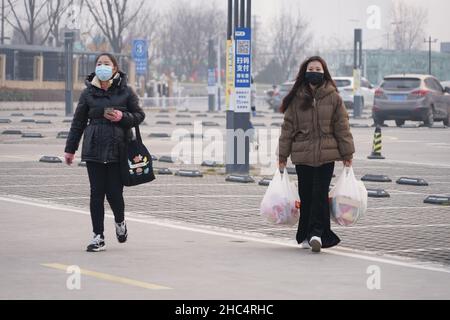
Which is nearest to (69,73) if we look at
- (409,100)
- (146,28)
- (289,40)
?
(409,100)

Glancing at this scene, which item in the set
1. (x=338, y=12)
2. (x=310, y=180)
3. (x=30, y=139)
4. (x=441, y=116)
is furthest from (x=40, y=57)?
(x=338, y=12)

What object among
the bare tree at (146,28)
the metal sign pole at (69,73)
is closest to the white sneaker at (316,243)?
the metal sign pole at (69,73)

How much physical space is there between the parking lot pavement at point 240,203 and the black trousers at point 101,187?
35cm

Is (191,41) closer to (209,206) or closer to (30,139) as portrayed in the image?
(30,139)

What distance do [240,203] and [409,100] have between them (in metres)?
25.0

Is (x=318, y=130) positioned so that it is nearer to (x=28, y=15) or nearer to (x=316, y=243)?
(x=316, y=243)

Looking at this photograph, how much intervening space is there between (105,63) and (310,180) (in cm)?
210

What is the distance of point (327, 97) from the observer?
1151cm

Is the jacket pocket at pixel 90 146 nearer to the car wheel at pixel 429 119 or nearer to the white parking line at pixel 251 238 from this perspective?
the white parking line at pixel 251 238

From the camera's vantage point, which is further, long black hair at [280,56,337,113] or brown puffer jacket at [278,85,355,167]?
long black hair at [280,56,337,113]

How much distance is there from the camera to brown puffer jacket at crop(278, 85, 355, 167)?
11398 mm

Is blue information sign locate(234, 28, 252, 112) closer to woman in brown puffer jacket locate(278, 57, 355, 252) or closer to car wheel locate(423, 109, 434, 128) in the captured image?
woman in brown puffer jacket locate(278, 57, 355, 252)

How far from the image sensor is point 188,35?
403 ft

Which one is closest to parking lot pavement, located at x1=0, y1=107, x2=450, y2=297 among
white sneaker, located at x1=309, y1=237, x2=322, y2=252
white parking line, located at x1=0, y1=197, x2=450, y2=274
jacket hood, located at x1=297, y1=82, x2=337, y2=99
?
white parking line, located at x1=0, y1=197, x2=450, y2=274
